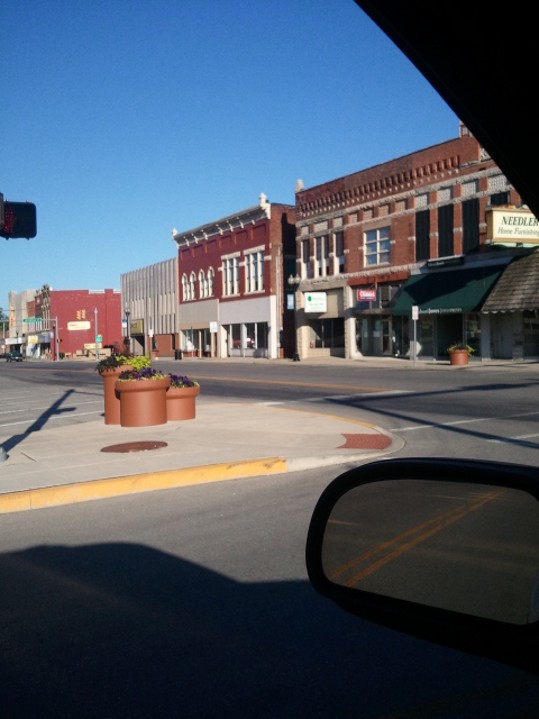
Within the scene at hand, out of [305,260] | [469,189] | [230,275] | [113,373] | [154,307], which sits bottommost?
[113,373]

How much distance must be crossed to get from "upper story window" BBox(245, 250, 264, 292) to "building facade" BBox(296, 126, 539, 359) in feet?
16.5

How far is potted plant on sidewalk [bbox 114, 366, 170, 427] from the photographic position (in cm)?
1355

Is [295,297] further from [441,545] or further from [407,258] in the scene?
[441,545]

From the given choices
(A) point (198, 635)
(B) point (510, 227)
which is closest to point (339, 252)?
(B) point (510, 227)

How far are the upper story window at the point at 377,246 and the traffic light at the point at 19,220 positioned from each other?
108 ft

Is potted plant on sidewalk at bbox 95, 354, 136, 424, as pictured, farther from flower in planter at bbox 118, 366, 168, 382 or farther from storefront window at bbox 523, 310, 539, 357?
storefront window at bbox 523, 310, 539, 357

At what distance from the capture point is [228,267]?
6025 centimetres

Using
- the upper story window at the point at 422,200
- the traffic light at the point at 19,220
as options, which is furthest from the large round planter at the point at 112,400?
the upper story window at the point at 422,200

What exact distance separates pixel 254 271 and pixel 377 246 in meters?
15.2

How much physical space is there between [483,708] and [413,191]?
38.3 meters

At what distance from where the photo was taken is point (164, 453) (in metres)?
10.3

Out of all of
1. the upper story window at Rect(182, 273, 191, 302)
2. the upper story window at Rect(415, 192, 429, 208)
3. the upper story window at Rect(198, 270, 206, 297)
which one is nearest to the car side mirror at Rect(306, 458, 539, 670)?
the upper story window at Rect(415, 192, 429, 208)

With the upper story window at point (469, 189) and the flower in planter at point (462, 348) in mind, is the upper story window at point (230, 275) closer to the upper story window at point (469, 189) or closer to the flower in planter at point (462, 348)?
the upper story window at point (469, 189)

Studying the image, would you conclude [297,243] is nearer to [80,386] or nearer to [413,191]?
[413,191]
